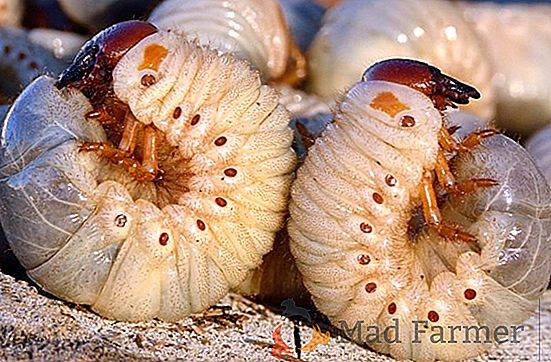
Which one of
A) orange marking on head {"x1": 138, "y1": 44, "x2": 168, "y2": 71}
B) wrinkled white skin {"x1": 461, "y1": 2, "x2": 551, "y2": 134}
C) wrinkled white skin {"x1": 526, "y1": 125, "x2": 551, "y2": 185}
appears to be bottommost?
wrinkled white skin {"x1": 461, "y1": 2, "x2": 551, "y2": 134}

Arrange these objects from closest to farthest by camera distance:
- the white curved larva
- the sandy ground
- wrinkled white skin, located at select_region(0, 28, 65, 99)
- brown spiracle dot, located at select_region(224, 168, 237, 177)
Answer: the sandy ground, brown spiracle dot, located at select_region(224, 168, 237, 177), wrinkled white skin, located at select_region(0, 28, 65, 99), the white curved larva

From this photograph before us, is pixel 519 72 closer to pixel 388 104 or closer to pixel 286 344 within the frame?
pixel 388 104

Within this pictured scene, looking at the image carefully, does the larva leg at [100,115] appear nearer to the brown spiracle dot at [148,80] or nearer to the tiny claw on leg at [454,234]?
the brown spiracle dot at [148,80]

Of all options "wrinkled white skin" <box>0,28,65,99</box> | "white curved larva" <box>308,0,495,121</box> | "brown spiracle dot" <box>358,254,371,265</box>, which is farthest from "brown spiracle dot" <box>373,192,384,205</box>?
"wrinkled white skin" <box>0,28,65,99</box>

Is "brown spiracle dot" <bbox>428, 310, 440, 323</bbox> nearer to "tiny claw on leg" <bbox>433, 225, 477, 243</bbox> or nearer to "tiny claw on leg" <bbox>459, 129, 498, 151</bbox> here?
"tiny claw on leg" <bbox>433, 225, 477, 243</bbox>

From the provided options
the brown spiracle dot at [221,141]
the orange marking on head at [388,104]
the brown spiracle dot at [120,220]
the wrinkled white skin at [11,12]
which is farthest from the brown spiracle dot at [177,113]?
the wrinkled white skin at [11,12]

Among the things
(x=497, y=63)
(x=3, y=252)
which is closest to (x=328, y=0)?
(x=497, y=63)
